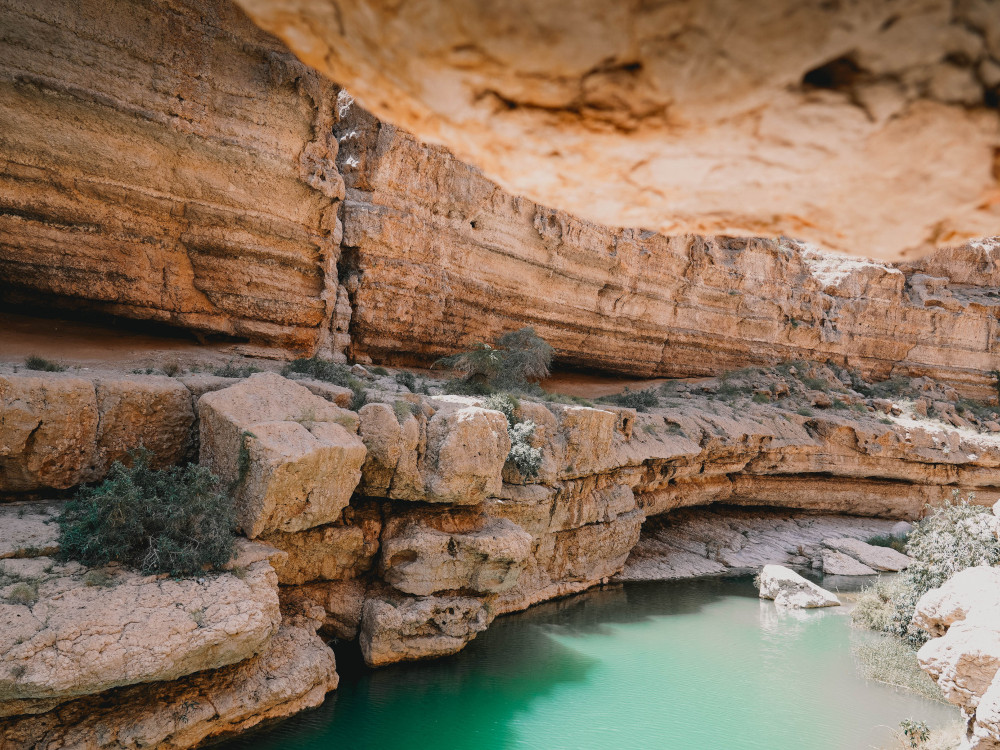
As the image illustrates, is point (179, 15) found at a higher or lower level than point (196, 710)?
higher

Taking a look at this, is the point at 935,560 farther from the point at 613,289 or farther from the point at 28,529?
the point at 28,529

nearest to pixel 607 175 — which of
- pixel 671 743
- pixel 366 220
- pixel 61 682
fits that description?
pixel 61 682

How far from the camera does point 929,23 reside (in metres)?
1.26

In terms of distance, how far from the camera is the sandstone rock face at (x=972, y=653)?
470cm

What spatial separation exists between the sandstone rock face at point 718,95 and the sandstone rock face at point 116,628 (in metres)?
5.57

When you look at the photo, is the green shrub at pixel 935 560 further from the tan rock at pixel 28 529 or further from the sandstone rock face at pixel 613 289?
the tan rock at pixel 28 529

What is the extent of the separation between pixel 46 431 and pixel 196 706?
363 cm

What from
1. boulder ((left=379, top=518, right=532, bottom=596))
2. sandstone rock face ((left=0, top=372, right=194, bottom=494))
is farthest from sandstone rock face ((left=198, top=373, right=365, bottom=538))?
boulder ((left=379, top=518, right=532, bottom=596))

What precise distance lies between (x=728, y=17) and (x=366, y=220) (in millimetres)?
12567

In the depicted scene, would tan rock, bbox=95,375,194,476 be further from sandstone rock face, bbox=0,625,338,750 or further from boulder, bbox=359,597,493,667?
boulder, bbox=359,597,493,667

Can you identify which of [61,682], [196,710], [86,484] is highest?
[86,484]

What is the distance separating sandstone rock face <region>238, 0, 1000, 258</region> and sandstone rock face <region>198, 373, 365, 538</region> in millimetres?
5784

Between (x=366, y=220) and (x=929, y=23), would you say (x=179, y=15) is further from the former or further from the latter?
(x=929, y=23)

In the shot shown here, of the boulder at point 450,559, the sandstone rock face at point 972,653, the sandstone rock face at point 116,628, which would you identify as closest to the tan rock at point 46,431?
the sandstone rock face at point 116,628
